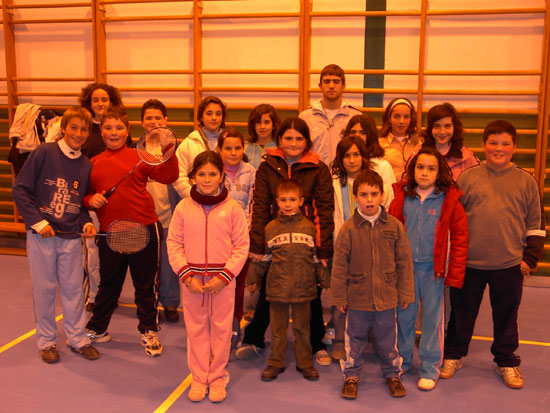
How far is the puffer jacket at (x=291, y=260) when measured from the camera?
3.23 metres

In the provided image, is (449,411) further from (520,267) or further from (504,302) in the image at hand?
(520,267)

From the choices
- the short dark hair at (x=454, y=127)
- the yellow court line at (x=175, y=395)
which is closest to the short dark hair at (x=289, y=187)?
the short dark hair at (x=454, y=127)

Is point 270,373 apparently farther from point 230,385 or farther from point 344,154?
point 344,154

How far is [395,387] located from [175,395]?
137 centimetres

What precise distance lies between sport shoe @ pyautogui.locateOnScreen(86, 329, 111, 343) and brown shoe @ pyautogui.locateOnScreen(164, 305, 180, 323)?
1.92 ft

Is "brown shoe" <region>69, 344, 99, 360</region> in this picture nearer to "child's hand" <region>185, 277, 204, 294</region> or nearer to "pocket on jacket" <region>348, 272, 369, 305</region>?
"child's hand" <region>185, 277, 204, 294</region>

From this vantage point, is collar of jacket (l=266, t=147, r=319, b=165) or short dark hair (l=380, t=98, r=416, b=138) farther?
short dark hair (l=380, t=98, r=416, b=138)

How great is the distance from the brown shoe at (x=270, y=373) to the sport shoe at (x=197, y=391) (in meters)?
0.41

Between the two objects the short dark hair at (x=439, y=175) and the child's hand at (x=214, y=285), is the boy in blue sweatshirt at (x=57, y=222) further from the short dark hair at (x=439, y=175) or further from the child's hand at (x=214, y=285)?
the short dark hair at (x=439, y=175)

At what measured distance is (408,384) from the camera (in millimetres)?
3277

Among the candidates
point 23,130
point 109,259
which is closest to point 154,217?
point 109,259

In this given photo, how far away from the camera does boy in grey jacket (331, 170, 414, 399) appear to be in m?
3.06

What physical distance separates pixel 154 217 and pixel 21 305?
1.92 meters

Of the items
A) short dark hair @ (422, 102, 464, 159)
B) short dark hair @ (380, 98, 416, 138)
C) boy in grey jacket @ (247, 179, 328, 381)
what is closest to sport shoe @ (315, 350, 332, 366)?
boy in grey jacket @ (247, 179, 328, 381)
